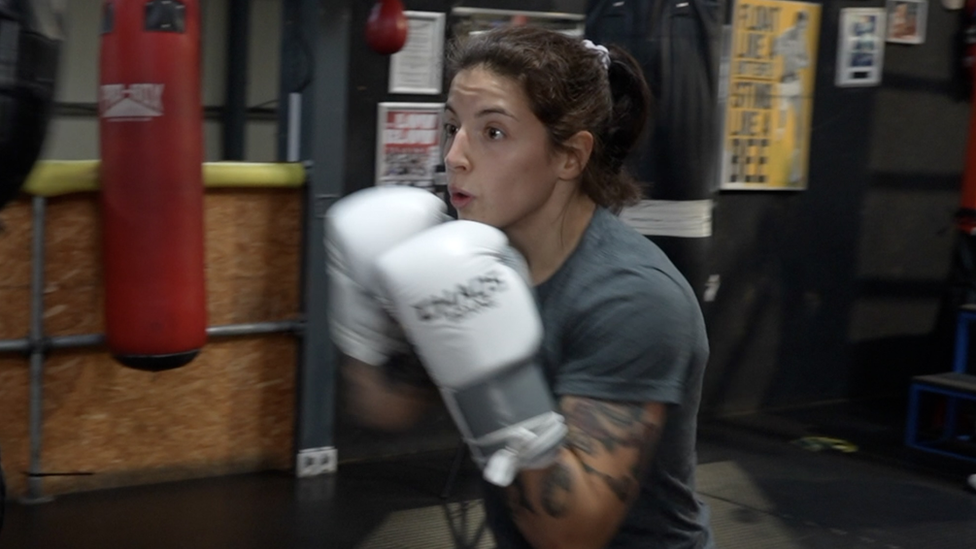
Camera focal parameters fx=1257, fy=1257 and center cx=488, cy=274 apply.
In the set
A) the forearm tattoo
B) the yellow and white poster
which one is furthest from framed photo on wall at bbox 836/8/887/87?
the forearm tattoo

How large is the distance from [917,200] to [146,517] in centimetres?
441

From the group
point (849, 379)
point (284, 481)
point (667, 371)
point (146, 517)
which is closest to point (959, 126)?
point (849, 379)

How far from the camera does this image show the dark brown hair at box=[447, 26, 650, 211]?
156 centimetres

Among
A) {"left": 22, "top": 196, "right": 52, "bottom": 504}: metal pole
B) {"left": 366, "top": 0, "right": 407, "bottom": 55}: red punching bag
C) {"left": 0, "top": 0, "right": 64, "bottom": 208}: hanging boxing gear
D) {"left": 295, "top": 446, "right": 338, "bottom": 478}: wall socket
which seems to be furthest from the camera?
{"left": 295, "top": 446, "right": 338, "bottom": 478}: wall socket

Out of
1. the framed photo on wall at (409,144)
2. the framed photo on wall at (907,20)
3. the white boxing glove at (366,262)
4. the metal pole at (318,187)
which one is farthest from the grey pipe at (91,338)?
the framed photo on wall at (907,20)

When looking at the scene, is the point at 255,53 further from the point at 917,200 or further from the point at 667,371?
the point at 667,371

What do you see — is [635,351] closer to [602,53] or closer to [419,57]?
[602,53]

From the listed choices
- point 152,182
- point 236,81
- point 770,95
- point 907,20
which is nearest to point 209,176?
point 152,182

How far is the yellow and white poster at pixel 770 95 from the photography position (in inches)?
225

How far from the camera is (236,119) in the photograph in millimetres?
6754

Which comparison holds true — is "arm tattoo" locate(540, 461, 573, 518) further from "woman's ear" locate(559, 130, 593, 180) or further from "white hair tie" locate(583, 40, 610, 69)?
"white hair tie" locate(583, 40, 610, 69)

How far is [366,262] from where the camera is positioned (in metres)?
1.61

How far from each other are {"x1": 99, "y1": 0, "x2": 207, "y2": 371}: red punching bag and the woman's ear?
90.6 inches

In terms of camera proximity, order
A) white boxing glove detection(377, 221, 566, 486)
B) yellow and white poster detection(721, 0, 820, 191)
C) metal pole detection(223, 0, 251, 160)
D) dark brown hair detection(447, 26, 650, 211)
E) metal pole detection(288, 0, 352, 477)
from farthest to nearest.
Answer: metal pole detection(223, 0, 251, 160)
yellow and white poster detection(721, 0, 820, 191)
metal pole detection(288, 0, 352, 477)
dark brown hair detection(447, 26, 650, 211)
white boxing glove detection(377, 221, 566, 486)
